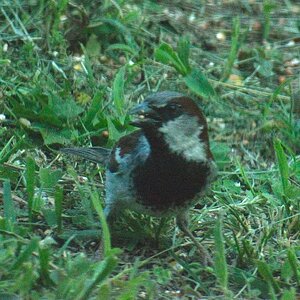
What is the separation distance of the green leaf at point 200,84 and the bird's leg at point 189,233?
4.47 ft

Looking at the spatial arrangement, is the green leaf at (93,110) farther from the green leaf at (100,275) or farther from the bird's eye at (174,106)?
the green leaf at (100,275)

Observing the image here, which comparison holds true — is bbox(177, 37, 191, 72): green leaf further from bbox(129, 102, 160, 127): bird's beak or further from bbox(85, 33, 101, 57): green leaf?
bbox(129, 102, 160, 127): bird's beak

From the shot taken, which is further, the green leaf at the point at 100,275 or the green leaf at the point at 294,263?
the green leaf at the point at 294,263

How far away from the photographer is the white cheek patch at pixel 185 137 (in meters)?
4.38

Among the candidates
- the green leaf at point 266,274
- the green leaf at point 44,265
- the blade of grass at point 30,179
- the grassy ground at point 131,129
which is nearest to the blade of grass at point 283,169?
the grassy ground at point 131,129

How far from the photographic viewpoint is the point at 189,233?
15.5 feet

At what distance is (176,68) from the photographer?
5977 millimetres

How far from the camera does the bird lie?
4379 millimetres

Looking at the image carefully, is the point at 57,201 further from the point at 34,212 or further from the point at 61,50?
the point at 61,50

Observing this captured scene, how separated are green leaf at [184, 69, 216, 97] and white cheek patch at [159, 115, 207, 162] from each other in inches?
55.9

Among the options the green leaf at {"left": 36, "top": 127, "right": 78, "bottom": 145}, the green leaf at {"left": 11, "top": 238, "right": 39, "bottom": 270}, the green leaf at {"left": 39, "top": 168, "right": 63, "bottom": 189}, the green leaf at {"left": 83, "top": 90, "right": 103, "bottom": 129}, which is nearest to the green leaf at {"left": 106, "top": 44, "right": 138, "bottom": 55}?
the green leaf at {"left": 83, "top": 90, "right": 103, "bottom": 129}

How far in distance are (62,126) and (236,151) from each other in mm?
1026

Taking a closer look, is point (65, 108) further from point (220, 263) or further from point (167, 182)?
point (220, 263)

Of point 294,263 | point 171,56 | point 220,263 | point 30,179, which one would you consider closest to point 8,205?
point 30,179
